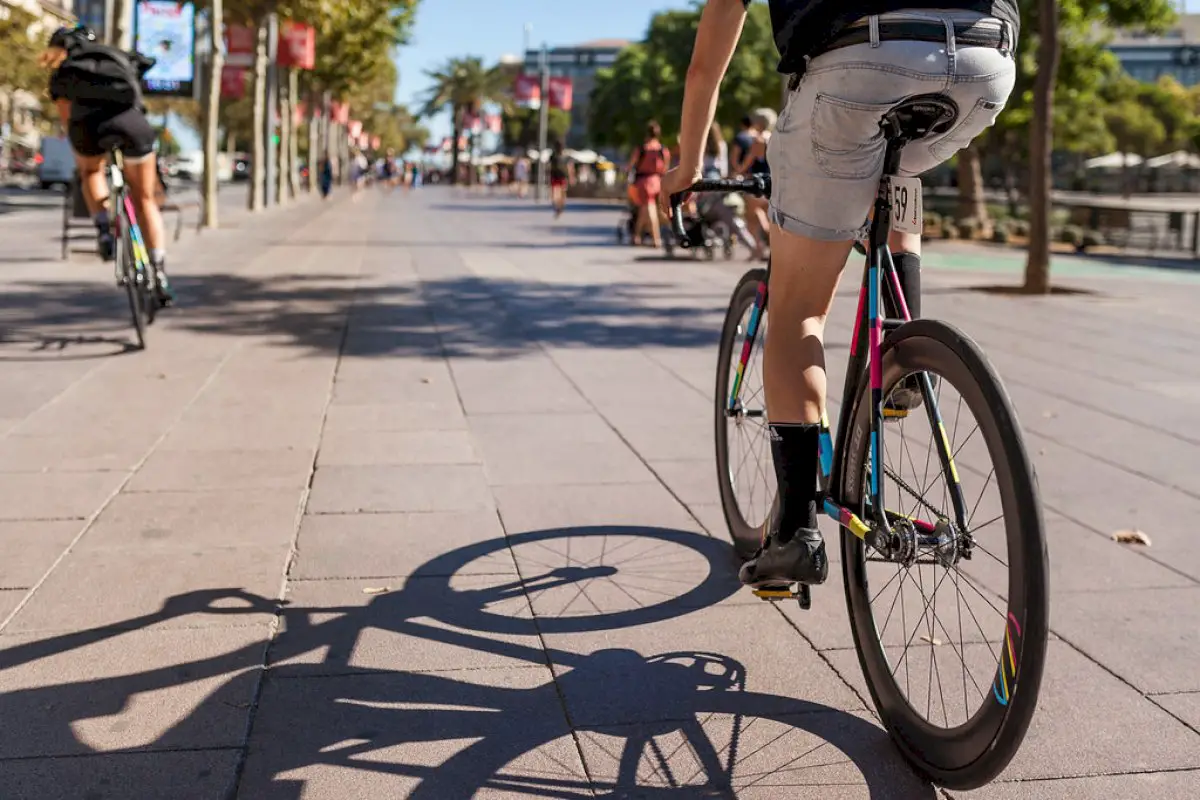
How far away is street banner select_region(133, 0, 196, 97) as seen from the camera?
19.3 meters

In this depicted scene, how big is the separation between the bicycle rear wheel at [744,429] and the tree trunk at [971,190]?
85.5 ft

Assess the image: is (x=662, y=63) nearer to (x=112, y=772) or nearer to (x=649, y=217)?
(x=649, y=217)

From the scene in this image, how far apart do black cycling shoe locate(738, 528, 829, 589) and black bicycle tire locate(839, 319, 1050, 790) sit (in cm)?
23

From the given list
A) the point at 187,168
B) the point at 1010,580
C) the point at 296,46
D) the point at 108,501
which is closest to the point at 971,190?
the point at 296,46

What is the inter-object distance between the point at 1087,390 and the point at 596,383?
275 cm

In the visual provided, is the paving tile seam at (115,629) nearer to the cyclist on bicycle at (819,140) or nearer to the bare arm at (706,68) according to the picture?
the cyclist on bicycle at (819,140)

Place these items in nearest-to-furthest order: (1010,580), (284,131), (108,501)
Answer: (1010,580) → (108,501) → (284,131)

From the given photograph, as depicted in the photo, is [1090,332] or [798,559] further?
[1090,332]

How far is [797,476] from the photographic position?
3127 millimetres

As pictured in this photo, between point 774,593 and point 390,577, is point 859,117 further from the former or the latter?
point 390,577

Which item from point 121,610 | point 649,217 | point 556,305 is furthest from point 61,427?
point 649,217

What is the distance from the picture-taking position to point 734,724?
117 inches

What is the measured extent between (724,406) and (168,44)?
17330mm

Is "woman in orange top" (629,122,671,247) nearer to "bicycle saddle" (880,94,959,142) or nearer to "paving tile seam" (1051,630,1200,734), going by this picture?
"paving tile seam" (1051,630,1200,734)
